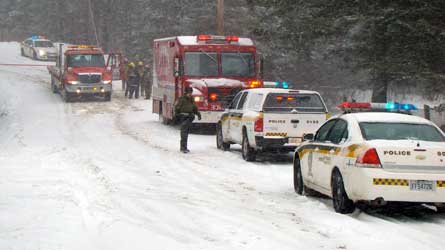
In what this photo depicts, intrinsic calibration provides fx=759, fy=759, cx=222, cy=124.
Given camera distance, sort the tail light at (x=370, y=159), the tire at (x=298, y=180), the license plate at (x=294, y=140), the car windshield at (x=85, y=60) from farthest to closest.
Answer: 1. the car windshield at (x=85, y=60)
2. the license plate at (x=294, y=140)
3. the tire at (x=298, y=180)
4. the tail light at (x=370, y=159)

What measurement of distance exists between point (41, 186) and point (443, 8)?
16672mm

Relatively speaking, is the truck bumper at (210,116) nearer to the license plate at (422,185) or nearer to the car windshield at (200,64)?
the car windshield at (200,64)

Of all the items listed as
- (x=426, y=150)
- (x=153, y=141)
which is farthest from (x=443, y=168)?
(x=153, y=141)

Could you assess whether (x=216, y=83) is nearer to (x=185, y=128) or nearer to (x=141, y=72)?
(x=185, y=128)

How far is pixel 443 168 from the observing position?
33.4 ft

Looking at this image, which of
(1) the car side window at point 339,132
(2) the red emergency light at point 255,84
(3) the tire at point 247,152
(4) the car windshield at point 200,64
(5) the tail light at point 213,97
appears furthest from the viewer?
(4) the car windshield at point 200,64

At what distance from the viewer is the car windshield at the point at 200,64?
85.9 feet

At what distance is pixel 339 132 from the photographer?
1165cm

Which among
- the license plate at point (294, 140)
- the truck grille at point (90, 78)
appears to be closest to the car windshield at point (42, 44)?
the truck grille at point (90, 78)

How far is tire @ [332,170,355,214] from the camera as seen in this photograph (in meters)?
10.7

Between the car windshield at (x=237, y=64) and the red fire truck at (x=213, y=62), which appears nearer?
the red fire truck at (x=213, y=62)

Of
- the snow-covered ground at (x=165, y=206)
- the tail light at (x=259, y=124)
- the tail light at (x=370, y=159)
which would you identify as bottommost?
the snow-covered ground at (x=165, y=206)

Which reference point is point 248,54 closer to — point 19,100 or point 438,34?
point 438,34

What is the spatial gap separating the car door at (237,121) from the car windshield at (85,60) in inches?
803
